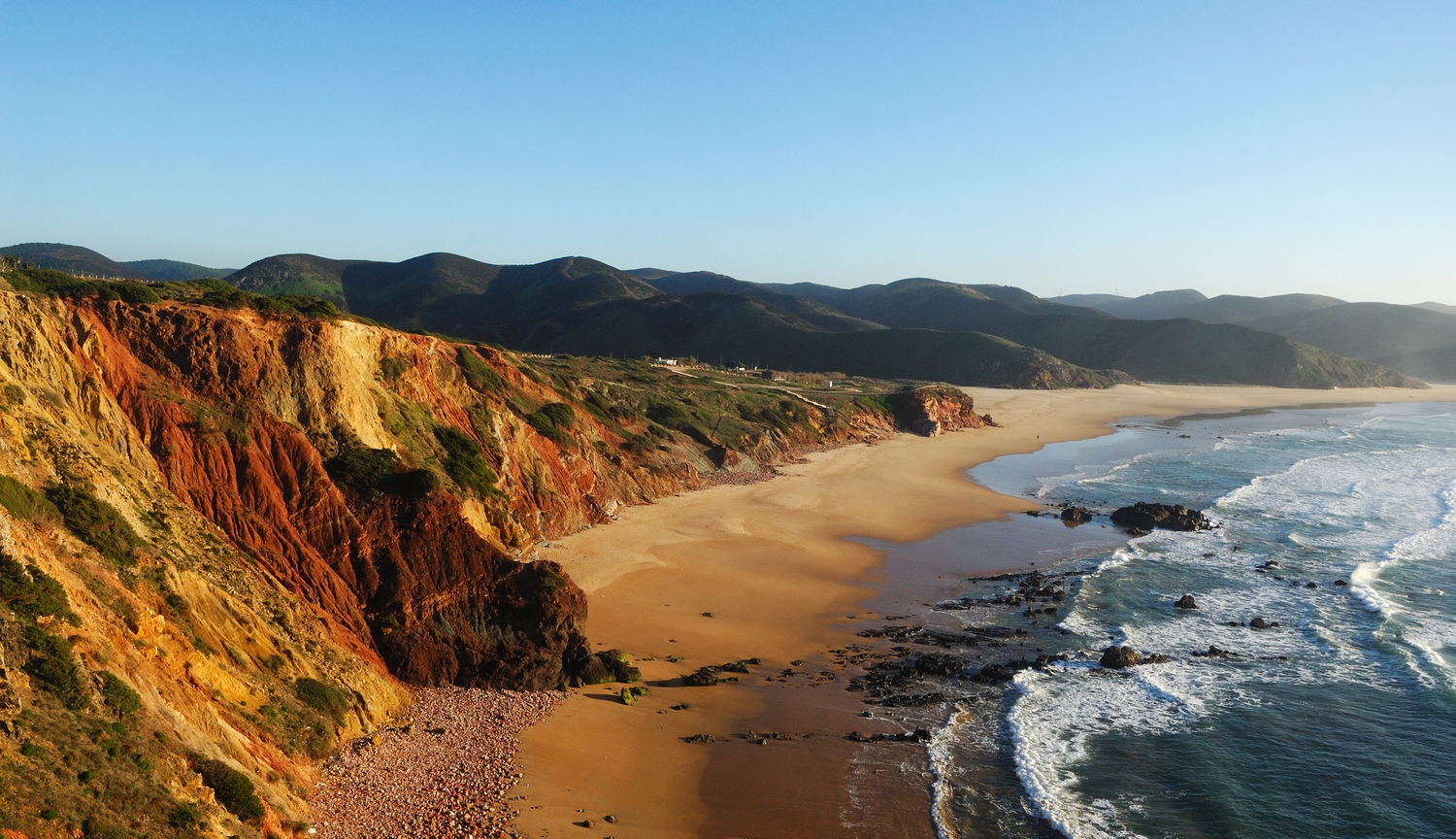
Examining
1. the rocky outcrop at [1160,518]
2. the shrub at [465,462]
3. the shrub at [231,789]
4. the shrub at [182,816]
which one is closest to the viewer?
the shrub at [182,816]

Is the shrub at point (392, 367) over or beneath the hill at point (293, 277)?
beneath

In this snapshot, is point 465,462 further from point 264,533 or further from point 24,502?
point 24,502

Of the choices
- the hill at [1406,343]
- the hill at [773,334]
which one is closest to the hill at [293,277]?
the hill at [773,334]

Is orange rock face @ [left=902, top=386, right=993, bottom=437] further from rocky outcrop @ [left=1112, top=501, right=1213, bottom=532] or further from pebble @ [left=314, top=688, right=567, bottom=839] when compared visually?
pebble @ [left=314, top=688, right=567, bottom=839]

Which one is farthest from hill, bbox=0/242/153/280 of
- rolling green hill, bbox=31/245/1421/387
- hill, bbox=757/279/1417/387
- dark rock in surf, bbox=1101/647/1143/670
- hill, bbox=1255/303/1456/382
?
hill, bbox=1255/303/1456/382

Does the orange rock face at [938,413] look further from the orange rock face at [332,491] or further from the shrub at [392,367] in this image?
the orange rock face at [332,491]

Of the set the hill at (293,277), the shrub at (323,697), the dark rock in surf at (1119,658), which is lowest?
the dark rock in surf at (1119,658)
